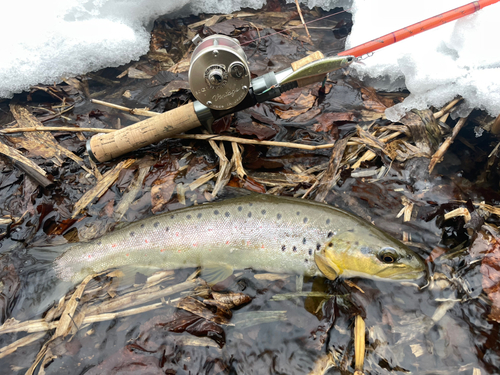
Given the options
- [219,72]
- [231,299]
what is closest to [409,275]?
[231,299]

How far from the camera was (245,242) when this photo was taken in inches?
114

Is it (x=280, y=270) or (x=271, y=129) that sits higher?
(x=271, y=129)

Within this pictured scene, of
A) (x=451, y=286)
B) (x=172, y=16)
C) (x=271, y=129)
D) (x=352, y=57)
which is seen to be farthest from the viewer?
(x=172, y=16)

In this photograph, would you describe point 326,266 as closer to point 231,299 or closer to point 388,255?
point 388,255

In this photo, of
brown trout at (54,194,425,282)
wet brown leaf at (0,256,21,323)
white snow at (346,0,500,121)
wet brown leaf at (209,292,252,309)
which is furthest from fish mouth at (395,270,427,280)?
wet brown leaf at (0,256,21,323)

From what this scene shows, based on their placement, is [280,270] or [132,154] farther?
[132,154]

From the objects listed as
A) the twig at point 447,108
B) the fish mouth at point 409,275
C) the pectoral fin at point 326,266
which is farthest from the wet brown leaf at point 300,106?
the fish mouth at point 409,275

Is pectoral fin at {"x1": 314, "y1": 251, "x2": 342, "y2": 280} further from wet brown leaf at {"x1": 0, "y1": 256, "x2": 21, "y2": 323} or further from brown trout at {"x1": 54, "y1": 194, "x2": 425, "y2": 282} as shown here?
wet brown leaf at {"x1": 0, "y1": 256, "x2": 21, "y2": 323}

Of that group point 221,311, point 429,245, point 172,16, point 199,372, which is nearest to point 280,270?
point 221,311

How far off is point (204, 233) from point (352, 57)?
2.31 metres

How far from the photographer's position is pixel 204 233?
293 cm

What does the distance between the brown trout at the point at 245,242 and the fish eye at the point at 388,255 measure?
0.33 ft

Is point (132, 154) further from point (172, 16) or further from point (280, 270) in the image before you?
point (172, 16)

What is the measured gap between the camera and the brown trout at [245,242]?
2.79 m
